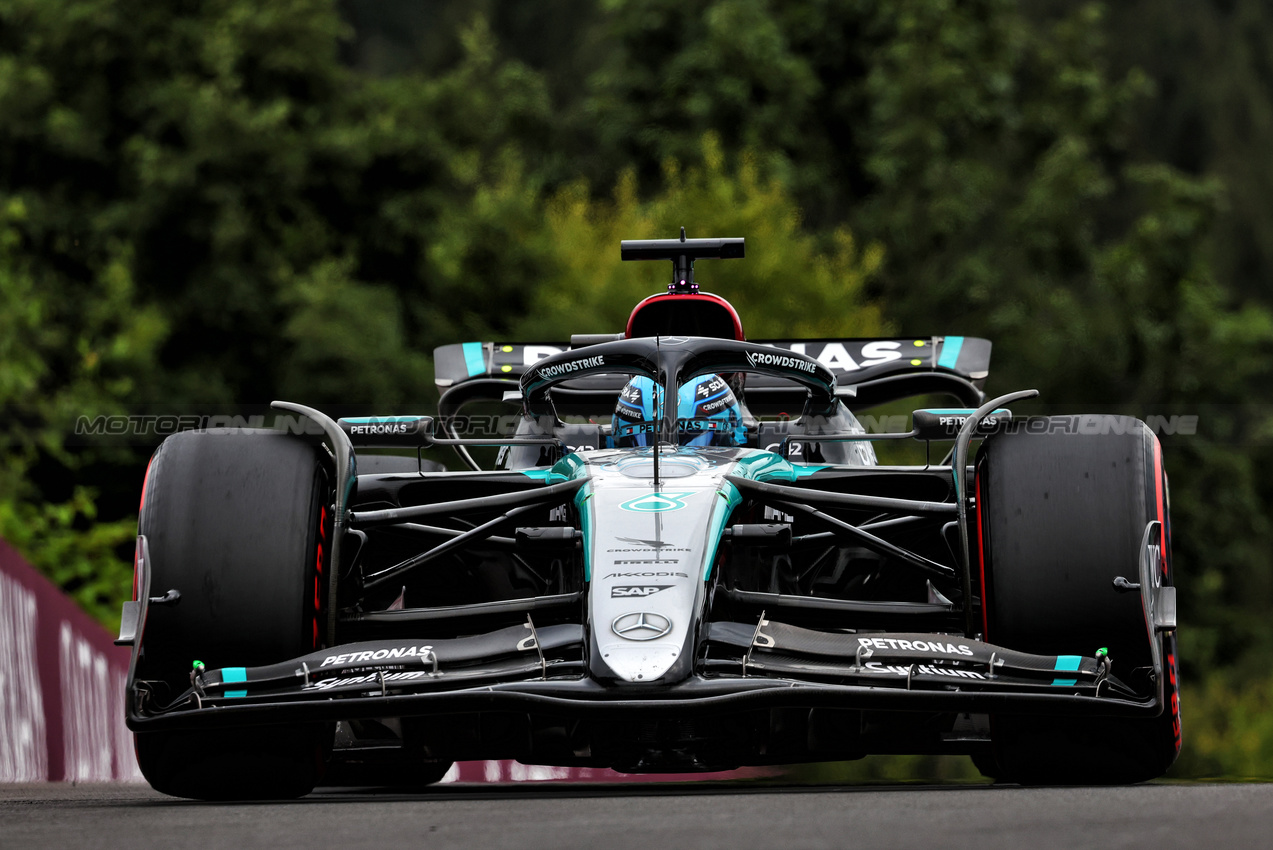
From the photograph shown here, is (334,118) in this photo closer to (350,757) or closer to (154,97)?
(154,97)

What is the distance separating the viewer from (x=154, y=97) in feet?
106

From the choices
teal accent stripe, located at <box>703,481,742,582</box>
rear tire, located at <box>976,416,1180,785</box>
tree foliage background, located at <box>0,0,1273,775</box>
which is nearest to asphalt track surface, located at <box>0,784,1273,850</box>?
rear tire, located at <box>976,416,1180,785</box>

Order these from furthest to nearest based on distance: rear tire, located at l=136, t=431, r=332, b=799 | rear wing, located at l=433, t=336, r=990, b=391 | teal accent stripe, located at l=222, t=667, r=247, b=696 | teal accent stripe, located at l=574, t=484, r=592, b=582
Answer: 1. rear wing, located at l=433, t=336, r=990, b=391
2. teal accent stripe, located at l=574, t=484, r=592, b=582
3. rear tire, located at l=136, t=431, r=332, b=799
4. teal accent stripe, located at l=222, t=667, r=247, b=696

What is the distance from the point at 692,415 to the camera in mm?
7980

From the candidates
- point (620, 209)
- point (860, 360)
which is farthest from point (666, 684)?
point (620, 209)

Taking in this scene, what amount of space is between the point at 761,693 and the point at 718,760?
59 cm

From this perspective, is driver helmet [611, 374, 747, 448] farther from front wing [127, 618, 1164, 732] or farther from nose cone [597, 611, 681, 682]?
nose cone [597, 611, 681, 682]

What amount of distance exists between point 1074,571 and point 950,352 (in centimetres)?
383

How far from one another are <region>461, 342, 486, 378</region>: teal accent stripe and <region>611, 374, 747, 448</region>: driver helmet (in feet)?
5.96

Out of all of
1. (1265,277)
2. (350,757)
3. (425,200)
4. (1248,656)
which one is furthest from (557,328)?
(1265,277)

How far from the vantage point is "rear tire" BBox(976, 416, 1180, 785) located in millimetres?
6129

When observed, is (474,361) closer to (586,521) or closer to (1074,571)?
(586,521)

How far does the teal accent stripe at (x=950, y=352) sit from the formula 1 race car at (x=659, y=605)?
8.00 ft

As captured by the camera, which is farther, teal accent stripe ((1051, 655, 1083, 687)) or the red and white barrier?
the red and white barrier
